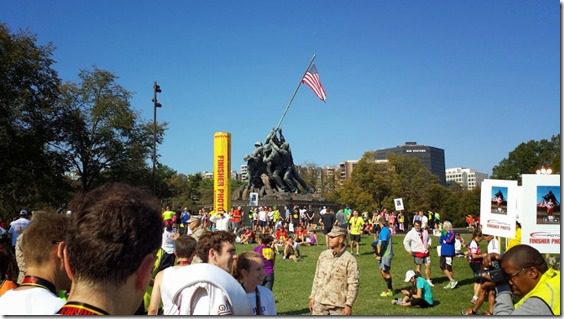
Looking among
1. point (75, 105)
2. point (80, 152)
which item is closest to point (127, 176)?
point (80, 152)

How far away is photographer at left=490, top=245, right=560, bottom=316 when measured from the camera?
9.78ft

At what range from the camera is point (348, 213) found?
25484 mm

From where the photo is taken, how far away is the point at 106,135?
1588 inches

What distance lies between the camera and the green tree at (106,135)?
39438mm

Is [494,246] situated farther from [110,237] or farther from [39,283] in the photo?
[110,237]

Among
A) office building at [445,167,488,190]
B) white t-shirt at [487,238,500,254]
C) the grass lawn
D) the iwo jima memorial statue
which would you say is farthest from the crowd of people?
office building at [445,167,488,190]

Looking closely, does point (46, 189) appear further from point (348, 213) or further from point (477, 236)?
point (477, 236)

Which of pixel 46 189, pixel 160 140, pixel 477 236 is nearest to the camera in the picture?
pixel 477 236

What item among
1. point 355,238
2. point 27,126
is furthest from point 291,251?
point 27,126

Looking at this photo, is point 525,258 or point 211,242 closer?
point 525,258

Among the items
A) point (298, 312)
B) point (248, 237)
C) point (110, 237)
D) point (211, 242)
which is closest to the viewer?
point (110, 237)

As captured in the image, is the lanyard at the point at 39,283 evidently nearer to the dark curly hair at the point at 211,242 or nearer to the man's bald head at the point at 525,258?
the dark curly hair at the point at 211,242

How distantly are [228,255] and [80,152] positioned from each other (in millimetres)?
37340

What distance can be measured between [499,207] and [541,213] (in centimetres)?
153
